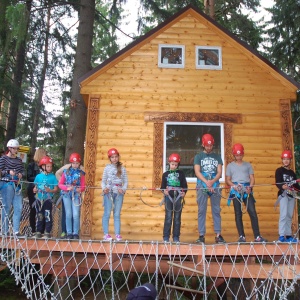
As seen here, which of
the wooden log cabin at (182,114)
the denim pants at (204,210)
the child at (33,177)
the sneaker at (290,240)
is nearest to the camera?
the sneaker at (290,240)

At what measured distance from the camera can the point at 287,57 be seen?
15.6 m

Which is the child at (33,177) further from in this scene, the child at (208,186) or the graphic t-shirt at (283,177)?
the graphic t-shirt at (283,177)

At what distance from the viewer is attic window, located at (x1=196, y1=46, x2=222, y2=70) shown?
371 inches

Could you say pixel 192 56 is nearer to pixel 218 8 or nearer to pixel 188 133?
pixel 188 133

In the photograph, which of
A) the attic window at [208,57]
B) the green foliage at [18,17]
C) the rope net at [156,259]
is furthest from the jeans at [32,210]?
the attic window at [208,57]

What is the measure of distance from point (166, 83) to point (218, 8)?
36.7 ft

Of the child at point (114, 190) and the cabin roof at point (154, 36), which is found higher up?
the cabin roof at point (154, 36)

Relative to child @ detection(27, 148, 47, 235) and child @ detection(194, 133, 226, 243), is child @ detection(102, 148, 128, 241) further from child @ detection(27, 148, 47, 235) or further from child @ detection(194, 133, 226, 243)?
child @ detection(27, 148, 47, 235)

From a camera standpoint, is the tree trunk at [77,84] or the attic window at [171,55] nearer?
the attic window at [171,55]

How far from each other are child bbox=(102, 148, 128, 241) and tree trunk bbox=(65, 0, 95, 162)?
12.9 feet

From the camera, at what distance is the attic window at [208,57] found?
9430mm

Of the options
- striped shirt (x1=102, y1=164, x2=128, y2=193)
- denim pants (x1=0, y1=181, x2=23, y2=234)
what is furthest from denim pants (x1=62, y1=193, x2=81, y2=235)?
denim pants (x1=0, y1=181, x2=23, y2=234)

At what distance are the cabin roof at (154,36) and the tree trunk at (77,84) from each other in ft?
5.53

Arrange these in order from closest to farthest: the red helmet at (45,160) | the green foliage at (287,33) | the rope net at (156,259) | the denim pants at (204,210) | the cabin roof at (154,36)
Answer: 1. the rope net at (156,259)
2. the denim pants at (204,210)
3. the red helmet at (45,160)
4. the cabin roof at (154,36)
5. the green foliage at (287,33)
